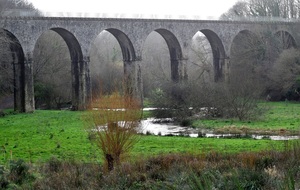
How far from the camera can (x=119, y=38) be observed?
124 feet

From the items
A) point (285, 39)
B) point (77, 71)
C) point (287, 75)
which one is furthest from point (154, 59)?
point (77, 71)

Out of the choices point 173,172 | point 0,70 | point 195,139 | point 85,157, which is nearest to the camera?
point 173,172

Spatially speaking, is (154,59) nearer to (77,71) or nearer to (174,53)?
(174,53)

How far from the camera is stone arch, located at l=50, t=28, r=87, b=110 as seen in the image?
113ft

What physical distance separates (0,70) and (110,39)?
38058mm

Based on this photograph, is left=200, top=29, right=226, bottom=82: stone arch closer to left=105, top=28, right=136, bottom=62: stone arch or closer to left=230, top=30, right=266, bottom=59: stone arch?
left=230, top=30, right=266, bottom=59: stone arch

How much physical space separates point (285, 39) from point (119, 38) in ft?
52.9

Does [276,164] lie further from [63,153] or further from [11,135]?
[11,135]

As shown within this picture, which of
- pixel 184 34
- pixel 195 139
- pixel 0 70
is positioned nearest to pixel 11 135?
pixel 195 139

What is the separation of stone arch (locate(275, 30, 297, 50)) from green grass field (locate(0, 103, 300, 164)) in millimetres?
17151

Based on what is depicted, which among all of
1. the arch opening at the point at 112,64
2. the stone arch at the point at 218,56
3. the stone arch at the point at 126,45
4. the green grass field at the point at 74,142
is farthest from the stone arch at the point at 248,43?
the green grass field at the point at 74,142

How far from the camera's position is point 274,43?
43.4 metres

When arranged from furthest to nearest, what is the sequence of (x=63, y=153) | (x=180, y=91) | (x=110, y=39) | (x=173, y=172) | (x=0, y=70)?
(x=110, y=39)
(x=0, y=70)
(x=180, y=91)
(x=63, y=153)
(x=173, y=172)

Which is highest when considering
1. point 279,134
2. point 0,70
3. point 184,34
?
point 184,34
